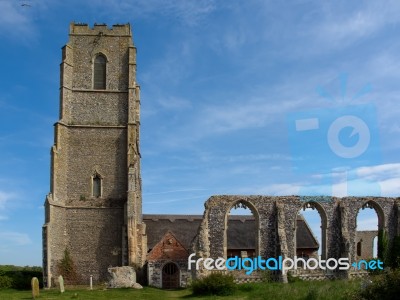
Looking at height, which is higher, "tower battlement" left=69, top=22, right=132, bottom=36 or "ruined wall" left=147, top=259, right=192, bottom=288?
"tower battlement" left=69, top=22, right=132, bottom=36

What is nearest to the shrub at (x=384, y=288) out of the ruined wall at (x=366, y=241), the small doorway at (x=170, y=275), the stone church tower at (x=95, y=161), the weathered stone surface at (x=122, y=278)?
the weathered stone surface at (x=122, y=278)

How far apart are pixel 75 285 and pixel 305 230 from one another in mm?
17514

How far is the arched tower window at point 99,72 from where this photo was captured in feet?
118

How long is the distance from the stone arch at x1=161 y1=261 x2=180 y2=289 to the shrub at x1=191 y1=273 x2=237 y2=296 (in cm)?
872

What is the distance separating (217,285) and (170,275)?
389 inches

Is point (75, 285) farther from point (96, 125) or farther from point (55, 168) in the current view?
point (96, 125)

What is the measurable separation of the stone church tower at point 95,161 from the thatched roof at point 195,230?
2568mm

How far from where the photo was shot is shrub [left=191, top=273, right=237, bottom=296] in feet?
73.7

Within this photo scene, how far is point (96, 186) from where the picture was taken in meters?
34.3

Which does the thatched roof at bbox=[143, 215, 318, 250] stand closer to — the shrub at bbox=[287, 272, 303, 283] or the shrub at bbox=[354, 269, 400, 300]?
the shrub at bbox=[287, 272, 303, 283]

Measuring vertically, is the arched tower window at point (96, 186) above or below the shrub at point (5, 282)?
above

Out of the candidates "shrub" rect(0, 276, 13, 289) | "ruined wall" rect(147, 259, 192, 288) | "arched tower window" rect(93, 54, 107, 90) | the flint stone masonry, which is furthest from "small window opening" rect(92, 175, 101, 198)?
the flint stone masonry

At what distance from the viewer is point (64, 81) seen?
34.9 metres

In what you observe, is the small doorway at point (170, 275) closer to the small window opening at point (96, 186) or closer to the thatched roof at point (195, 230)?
the thatched roof at point (195, 230)
